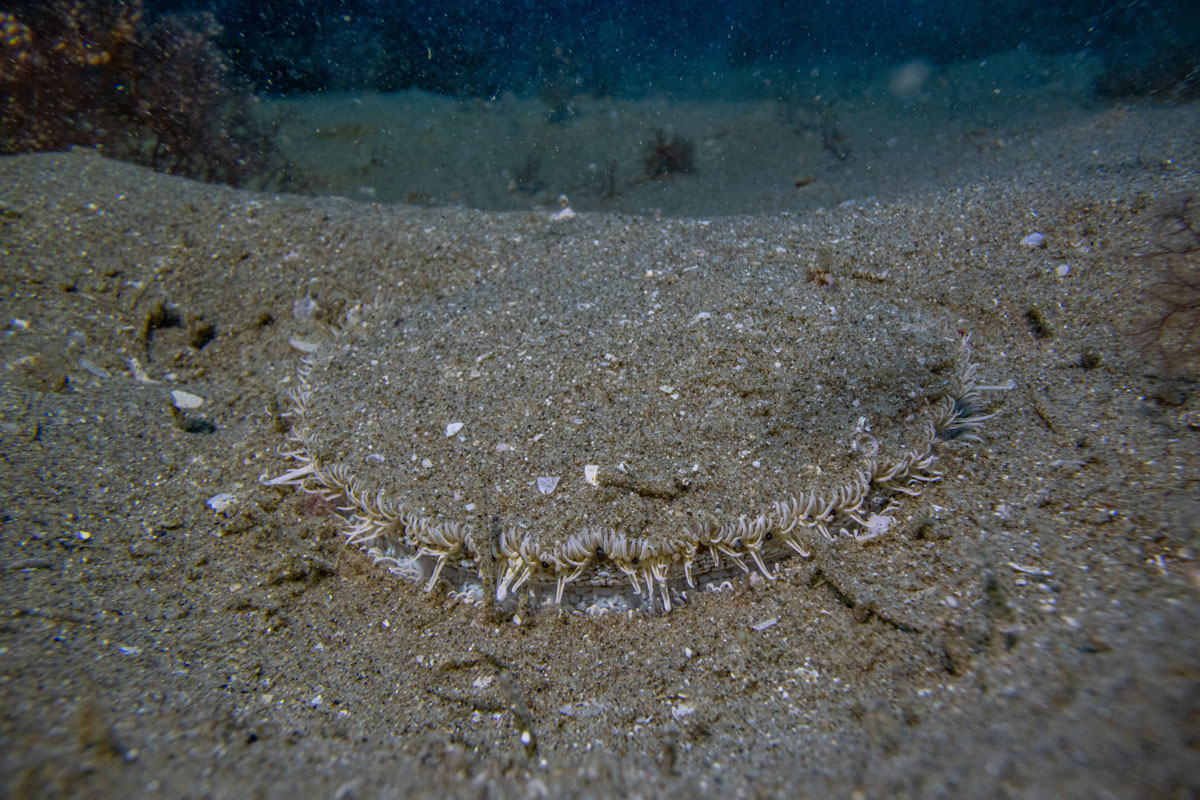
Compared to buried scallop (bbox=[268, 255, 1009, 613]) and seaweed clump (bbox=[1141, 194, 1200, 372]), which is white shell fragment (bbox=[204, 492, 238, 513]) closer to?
buried scallop (bbox=[268, 255, 1009, 613])

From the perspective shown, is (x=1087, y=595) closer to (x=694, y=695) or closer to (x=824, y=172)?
(x=694, y=695)

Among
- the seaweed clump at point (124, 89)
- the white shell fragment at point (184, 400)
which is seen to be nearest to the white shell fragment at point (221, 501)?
the white shell fragment at point (184, 400)

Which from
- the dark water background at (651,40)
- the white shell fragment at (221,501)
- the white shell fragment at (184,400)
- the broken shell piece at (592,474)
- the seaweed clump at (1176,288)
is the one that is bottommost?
the white shell fragment at (221,501)

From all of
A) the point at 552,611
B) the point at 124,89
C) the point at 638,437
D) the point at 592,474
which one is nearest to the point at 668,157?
the point at 124,89

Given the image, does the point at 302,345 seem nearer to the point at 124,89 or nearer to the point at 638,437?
the point at 638,437

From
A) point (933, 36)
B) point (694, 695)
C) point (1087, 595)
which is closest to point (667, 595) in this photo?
point (694, 695)

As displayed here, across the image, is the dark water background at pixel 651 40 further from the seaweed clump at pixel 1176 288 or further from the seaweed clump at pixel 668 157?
the seaweed clump at pixel 1176 288
